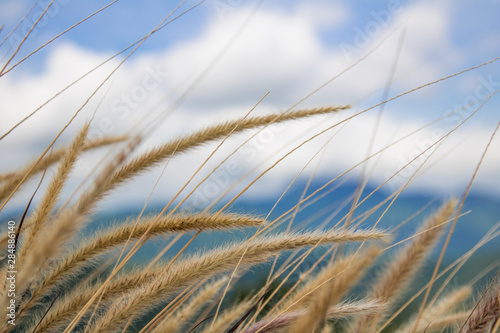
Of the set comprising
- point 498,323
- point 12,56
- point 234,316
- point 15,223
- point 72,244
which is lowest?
point 498,323

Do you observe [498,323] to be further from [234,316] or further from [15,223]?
[15,223]

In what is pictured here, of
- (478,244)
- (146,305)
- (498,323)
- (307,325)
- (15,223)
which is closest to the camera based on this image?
(307,325)

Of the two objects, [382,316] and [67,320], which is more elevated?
[67,320]

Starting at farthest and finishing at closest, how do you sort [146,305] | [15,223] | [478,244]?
1. [15,223]
2. [478,244]
3. [146,305]

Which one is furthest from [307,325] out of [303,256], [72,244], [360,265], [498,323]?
[72,244]

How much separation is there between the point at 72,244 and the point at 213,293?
1.17 feet

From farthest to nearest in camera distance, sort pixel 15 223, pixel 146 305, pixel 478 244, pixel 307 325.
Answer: pixel 15 223, pixel 478 244, pixel 146 305, pixel 307 325

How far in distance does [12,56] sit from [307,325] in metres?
1.01

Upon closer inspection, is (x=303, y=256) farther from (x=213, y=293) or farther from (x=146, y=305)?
(x=146, y=305)

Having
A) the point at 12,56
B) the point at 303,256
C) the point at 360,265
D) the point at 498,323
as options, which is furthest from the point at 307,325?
the point at 12,56

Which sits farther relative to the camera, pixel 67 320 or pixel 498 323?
pixel 67 320

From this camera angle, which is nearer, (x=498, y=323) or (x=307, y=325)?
(x=307, y=325)

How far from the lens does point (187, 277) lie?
0.94 metres

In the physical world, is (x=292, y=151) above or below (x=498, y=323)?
above
